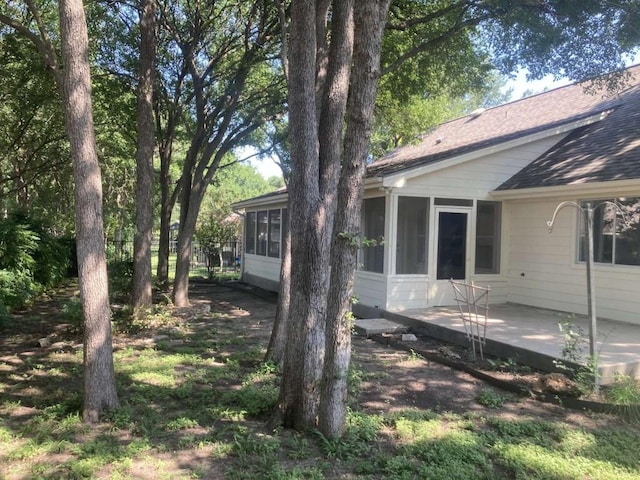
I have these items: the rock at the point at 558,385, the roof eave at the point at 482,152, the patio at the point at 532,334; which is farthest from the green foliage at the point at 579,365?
the roof eave at the point at 482,152

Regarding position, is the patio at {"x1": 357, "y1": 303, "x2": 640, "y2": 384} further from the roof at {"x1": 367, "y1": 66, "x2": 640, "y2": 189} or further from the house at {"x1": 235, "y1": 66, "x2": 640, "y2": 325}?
the roof at {"x1": 367, "y1": 66, "x2": 640, "y2": 189}

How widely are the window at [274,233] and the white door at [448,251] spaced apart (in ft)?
20.7

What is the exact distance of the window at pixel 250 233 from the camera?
17844mm

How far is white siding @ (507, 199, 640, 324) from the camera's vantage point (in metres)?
8.44

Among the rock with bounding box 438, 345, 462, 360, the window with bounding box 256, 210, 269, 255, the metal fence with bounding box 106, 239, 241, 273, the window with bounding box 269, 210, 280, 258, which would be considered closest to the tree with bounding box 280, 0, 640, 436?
the rock with bounding box 438, 345, 462, 360

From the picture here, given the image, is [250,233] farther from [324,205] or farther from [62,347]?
[324,205]

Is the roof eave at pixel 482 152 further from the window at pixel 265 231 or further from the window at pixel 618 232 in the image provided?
the window at pixel 265 231

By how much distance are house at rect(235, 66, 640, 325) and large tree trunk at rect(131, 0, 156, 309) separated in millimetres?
4290

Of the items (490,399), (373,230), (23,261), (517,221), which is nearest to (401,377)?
(490,399)

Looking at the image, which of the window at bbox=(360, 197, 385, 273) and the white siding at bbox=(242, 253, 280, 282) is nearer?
the window at bbox=(360, 197, 385, 273)

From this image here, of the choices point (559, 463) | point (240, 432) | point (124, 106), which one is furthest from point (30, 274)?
point (559, 463)

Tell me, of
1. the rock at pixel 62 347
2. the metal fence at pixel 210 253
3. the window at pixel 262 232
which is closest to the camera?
the rock at pixel 62 347

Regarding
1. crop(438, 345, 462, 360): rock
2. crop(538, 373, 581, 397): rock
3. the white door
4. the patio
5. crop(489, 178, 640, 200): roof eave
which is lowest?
crop(438, 345, 462, 360): rock

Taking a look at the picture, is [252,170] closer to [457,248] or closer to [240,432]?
[457,248]
